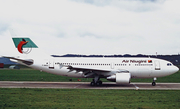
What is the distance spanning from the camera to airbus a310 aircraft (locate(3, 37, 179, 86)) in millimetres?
26344

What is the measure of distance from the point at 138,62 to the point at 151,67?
1.66 m

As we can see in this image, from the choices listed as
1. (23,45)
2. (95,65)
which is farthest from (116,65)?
(23,45)

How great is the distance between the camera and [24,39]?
2847 centimetres

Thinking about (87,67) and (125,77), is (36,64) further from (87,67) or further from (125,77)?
(125,77)

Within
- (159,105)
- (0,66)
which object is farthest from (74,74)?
(0,66)

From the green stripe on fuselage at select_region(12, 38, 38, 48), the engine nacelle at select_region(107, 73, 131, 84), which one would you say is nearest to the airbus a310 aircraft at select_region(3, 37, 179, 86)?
the green stripe on fuselage at select_region(12, 38, 38, 48)

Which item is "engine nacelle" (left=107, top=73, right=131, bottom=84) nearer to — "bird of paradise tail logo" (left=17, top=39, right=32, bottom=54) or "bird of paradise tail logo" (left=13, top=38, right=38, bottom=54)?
"bird of paradise tail logo" (left=17, top=39, right=32, bottom=54)

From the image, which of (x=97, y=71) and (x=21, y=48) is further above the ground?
(x=21, y=48)

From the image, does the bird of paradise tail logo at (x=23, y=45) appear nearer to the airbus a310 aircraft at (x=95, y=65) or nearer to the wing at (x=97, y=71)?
the airbus a310 aircraft at (x=95, y=65)

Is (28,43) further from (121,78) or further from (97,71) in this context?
(121,78)

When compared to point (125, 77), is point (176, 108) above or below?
below

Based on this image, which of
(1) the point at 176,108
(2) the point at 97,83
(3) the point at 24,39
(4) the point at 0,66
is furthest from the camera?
(4) the point at 0,66

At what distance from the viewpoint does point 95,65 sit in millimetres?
27203

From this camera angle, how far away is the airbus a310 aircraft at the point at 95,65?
26.3 m
